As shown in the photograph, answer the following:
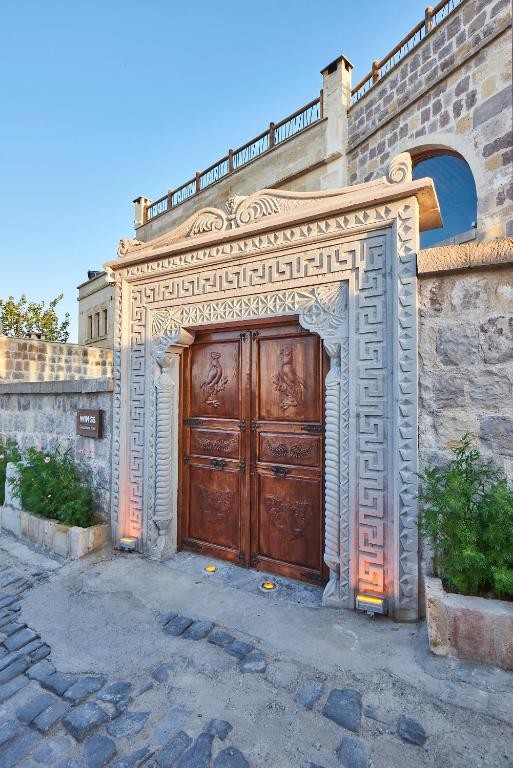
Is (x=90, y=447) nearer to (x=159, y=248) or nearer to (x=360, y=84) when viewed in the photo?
(x=159, y=248)

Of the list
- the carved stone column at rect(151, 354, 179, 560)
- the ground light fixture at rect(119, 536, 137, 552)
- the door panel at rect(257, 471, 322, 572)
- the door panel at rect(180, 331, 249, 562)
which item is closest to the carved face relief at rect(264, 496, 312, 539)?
the door panel at rect(257, 471, 322, 572)

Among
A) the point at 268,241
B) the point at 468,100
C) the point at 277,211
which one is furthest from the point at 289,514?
the point at 468,100

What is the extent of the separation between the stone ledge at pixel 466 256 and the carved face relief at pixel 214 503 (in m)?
2.44

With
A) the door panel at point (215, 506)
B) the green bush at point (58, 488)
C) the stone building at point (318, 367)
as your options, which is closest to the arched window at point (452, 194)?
the stone building at point (318, 367)

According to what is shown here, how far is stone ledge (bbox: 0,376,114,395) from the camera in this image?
3950 millimetres

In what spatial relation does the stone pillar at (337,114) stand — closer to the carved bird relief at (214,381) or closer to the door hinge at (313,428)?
the carved bird relief at (214,381)

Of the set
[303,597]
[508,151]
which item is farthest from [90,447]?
[508,151]

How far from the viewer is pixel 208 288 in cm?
341

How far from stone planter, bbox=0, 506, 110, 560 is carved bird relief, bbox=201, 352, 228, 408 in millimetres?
1698

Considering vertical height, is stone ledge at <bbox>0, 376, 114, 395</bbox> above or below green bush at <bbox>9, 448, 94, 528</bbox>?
above

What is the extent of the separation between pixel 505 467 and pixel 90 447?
3828mm

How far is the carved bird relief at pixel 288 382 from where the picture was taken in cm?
313

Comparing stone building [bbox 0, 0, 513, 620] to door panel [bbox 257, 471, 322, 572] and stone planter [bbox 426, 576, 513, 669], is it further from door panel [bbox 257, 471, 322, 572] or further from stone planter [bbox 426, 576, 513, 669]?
stone planter [bbox 426, 576, 513, 669]

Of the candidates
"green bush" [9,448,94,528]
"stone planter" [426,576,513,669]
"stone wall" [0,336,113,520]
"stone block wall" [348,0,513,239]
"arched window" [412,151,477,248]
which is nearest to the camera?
"stone planter" [426,576,513,669]
